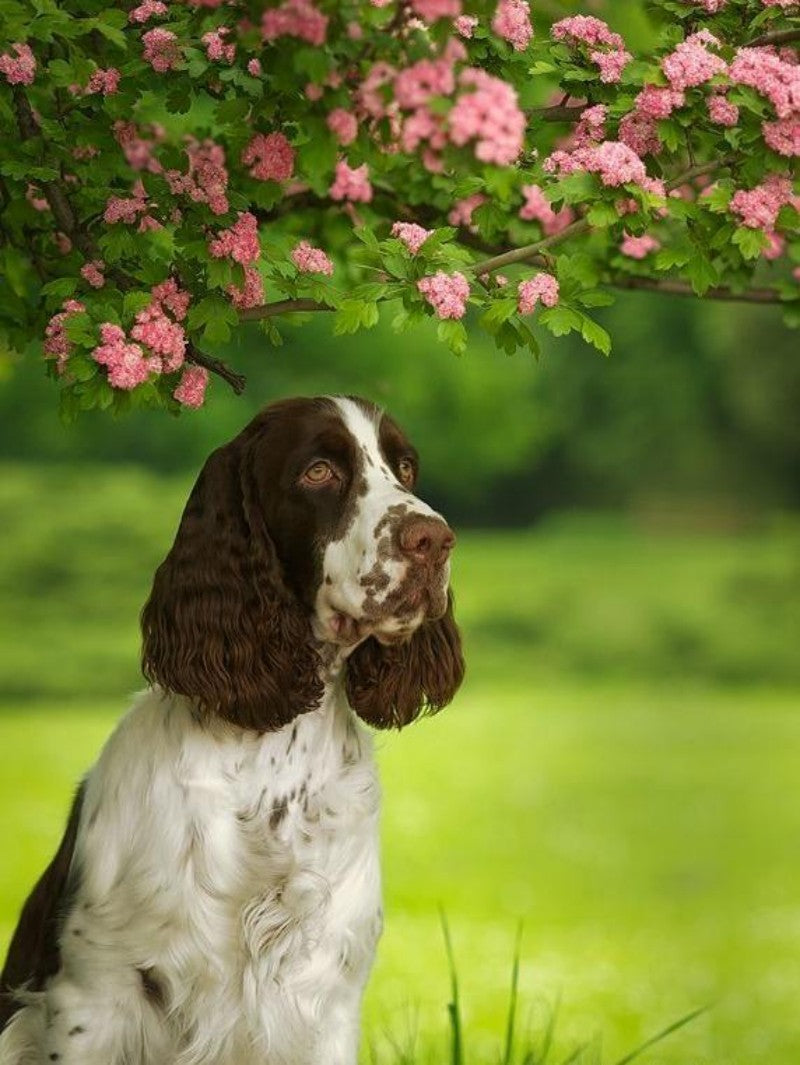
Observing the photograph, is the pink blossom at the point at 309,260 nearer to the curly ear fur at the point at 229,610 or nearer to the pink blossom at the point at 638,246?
the curly ear fur at the point at 229,610

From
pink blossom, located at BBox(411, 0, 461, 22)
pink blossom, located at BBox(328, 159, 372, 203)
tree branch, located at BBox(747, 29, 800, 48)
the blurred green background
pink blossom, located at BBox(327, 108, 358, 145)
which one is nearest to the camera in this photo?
pink blossom, located at BBox(411, 0, 461, 22)

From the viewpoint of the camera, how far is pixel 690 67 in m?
3.44

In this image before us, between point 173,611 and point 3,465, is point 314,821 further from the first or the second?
point 3,465

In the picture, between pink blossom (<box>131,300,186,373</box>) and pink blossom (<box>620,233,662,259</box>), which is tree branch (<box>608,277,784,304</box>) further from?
pink blossom (<box>131,300,186,373</box>)

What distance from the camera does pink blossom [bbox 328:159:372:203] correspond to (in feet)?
12.5

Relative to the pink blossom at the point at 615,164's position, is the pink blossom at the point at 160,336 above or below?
below

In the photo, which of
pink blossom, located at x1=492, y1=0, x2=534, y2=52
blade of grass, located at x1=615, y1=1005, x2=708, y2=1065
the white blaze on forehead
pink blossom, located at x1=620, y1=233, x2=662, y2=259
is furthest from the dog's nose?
blade of grass, located at x1=615, y1=1005, x2=708, y2=1065

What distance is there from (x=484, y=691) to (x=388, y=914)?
10.7 ft

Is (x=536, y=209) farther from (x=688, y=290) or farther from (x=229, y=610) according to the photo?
(x=229, y=610)

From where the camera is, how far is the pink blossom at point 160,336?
334 centimetres

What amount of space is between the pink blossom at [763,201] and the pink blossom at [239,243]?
889 millimetres

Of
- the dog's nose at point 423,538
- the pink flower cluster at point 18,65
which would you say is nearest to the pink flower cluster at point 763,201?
the dog's nose at point 423,538

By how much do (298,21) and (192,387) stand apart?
87 cm

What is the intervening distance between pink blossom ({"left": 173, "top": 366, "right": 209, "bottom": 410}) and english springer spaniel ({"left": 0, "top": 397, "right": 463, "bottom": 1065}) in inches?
4.3
